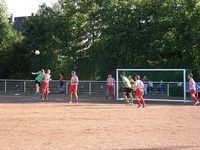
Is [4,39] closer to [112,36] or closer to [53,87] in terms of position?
[53,87]

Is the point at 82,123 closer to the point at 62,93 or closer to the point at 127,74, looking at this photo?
the point at 127,74

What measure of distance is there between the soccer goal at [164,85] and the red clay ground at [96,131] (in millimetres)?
12473

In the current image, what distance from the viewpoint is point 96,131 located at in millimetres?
15055

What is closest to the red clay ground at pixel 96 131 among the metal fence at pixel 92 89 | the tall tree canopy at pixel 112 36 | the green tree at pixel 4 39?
the metal fence at pixel 92 89

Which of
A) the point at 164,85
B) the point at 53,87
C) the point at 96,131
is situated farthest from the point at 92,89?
the point at 96,131

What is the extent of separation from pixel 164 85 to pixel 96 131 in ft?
63.3

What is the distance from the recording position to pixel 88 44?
47.1 m

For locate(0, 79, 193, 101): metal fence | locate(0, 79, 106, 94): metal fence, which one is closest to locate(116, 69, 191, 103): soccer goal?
locate(0, 79, 193, 101): metal fence

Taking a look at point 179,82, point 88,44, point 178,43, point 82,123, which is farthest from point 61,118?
point 88,44

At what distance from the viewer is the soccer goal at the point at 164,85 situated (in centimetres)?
3272

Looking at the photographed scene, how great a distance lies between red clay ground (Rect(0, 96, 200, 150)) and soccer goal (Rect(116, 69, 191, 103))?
40.9 ft

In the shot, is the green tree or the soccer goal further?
the green tree

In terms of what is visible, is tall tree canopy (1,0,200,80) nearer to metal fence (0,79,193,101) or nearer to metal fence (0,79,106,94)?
metal fence (0,79,106,94)

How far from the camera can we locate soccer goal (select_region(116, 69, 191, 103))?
3272cm
